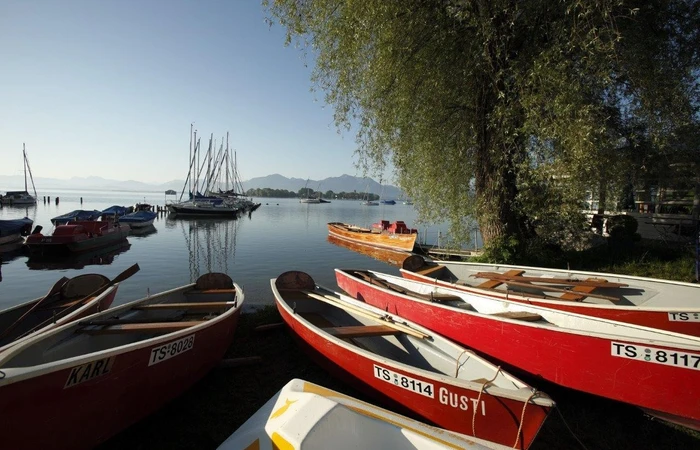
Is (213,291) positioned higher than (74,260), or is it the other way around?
(213,291)

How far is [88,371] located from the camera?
3854 mm

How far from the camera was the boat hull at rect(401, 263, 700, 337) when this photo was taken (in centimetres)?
557

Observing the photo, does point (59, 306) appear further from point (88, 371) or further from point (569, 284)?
point (569, 284)

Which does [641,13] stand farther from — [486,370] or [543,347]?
[486,370]

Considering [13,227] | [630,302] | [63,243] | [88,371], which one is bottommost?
[63,243]

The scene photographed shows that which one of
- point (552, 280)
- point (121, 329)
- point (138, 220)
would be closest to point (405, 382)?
point (121, 329)

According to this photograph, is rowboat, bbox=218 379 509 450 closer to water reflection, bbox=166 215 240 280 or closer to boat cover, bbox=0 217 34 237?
water reflection, bbox=166 215 240 280

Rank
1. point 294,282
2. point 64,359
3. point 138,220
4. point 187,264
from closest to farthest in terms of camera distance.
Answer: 1. point 64,359
2. point 294,282
3. point 187,264
4. point 138,220

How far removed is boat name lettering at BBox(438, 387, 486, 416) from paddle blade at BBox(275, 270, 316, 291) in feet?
16.5

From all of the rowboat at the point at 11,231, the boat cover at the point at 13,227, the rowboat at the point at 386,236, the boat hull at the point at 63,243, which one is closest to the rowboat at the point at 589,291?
the rowboat at the point at 386,236

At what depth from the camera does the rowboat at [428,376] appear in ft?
11.7

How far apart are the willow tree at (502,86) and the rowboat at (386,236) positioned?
357 inches

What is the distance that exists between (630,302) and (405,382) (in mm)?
5900

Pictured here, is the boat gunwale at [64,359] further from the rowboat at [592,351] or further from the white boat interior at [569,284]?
the white boat interior at [569,284]
